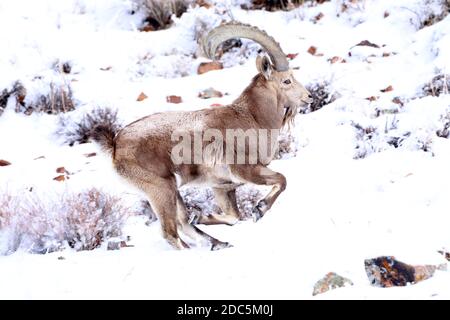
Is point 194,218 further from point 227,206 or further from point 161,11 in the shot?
point 161,11

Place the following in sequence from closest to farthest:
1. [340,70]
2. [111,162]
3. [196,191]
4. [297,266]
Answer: [297,266] < [111,162] < [196,191] < [340,70]

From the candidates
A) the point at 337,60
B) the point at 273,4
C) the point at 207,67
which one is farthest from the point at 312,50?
the point at 273,4

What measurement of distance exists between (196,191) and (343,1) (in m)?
6.13

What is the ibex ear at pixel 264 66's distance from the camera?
261 inches

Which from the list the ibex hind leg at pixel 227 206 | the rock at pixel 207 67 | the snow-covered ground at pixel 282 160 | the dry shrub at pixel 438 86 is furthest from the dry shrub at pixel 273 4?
the ibex hind leg at pixel 227 206

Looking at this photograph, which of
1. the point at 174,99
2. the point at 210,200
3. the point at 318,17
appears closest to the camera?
the point at 210,200

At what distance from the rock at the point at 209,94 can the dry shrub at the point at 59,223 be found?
3.75 meters

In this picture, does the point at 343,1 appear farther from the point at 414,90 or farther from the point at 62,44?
the point at 62,44

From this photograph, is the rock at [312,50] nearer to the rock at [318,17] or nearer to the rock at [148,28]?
the rock at [318,17]

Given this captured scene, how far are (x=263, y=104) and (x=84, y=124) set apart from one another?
11.0ft

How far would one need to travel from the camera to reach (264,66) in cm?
665

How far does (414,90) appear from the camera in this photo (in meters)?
9.21

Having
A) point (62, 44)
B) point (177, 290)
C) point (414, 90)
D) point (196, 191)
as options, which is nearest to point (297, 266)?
point (177, 290)

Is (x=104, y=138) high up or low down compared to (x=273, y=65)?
down
